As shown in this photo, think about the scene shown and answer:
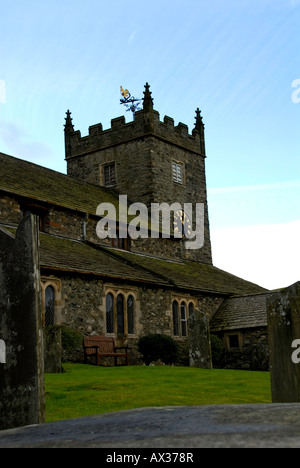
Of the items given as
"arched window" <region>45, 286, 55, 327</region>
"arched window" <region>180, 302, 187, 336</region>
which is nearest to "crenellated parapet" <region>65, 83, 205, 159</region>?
"arched window" <region>180, 302, 187, 336</region>

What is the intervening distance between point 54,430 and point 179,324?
22482 millimetres

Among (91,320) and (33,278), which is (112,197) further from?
(33,278)

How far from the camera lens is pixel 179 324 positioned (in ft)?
82.6

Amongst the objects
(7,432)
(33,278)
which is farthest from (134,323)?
(7,432)

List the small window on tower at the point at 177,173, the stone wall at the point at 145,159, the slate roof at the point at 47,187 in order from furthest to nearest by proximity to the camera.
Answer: the small window on tower at the point at 177,173 < the stone wall at the point at 145,159 < the slate roof at the point at 47,187

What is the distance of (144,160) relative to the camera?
115ft

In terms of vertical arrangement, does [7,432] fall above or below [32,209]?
below

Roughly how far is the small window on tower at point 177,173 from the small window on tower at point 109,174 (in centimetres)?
382

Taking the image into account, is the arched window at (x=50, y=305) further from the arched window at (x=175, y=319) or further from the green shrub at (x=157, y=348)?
the arched window at (x=175, y=319)

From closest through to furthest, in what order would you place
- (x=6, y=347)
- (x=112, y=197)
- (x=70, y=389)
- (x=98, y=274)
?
(x=6, y=347)
(x=70, y=389)
(x=98, y=274)
(x=112, y=197)

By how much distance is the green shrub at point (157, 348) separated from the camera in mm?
21844

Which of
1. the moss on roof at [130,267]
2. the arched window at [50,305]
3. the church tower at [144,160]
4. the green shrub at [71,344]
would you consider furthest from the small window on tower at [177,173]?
the green shrub at [71,344]

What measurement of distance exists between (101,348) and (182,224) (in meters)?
16.9
